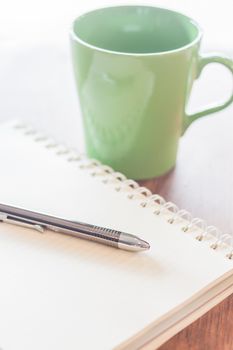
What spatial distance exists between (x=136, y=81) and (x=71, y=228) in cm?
15

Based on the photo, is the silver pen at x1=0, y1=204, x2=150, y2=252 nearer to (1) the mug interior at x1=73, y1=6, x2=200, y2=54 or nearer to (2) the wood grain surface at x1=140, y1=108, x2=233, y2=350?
(2) the wood grain surface at x1=140, y1=108, x2=233, y2=350

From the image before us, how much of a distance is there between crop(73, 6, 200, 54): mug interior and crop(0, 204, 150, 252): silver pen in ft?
0.64

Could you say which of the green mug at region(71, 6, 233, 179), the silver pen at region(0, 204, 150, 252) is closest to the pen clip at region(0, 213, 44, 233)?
the silver pen at region(0, 204, 150, 252)

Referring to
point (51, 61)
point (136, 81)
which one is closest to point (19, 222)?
point (136, 81)

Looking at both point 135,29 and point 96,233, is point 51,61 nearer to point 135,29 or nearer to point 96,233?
point 135,29

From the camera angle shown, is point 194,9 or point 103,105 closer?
point 103,105

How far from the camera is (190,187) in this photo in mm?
586

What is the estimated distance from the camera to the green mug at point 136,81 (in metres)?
0.53

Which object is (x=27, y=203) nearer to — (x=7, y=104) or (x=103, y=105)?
(x=103, y=105)

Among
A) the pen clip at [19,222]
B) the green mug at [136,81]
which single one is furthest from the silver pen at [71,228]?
the green mug at [136,81]

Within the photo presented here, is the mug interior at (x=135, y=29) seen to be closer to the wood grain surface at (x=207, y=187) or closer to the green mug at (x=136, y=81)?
the green mug at (x=136, y=81)

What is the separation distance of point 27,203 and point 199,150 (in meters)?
0.22

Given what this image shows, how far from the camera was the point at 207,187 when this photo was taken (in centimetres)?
59

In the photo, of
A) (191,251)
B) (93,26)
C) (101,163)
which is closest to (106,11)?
(93,26)
